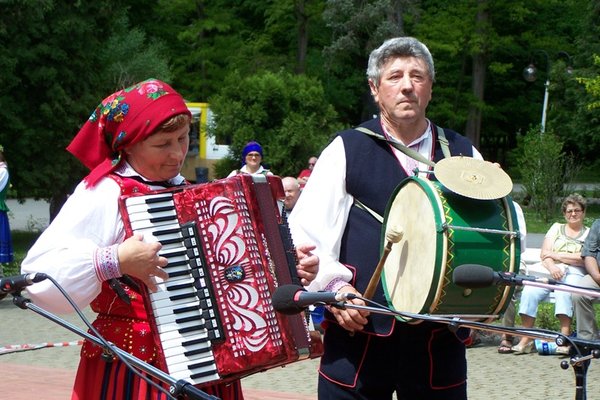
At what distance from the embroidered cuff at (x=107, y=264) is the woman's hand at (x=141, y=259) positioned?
18 mm

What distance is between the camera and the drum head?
3.52 metres

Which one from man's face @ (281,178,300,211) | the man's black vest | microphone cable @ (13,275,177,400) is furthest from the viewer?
man's face @ (281,178,300,211)

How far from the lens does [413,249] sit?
3666mm

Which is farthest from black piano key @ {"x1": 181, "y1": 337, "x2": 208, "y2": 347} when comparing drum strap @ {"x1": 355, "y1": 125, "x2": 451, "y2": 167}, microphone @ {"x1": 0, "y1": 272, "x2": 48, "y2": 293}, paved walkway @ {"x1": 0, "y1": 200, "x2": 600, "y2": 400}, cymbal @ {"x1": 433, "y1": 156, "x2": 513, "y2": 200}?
paved walkway @ {"x1": 0, "y1": 200, "x2": 600, "y2": 400}

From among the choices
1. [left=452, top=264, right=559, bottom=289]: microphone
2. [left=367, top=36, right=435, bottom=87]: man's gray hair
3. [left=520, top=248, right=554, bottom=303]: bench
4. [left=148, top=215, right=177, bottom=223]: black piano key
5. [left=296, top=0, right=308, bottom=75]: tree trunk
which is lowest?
[left=520, top=248, right=554, bottom=303]: bench

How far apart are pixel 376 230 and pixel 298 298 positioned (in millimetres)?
1025

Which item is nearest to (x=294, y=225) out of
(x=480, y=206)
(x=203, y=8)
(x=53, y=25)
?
(x=480, y=206)

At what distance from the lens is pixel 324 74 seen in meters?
40.0

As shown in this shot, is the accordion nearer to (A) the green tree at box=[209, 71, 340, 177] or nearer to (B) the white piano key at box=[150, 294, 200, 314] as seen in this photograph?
(B) the white piano key at box=[150, 294, 200, 314]

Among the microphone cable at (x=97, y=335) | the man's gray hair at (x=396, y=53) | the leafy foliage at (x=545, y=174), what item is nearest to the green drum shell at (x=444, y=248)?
the man's gray hair at (x=396, y=53)

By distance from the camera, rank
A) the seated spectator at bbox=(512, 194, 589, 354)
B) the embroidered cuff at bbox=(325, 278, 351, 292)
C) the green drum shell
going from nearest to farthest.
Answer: the green drum shell → the embroidered cuff at bbox=(325, 278, 351, 292) → the seated spectator at bbox=(512, 194, 589, 354)

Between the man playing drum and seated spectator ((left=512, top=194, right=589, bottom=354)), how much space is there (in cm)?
557

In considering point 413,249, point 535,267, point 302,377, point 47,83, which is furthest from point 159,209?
point 47,83

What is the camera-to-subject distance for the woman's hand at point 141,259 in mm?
3152
